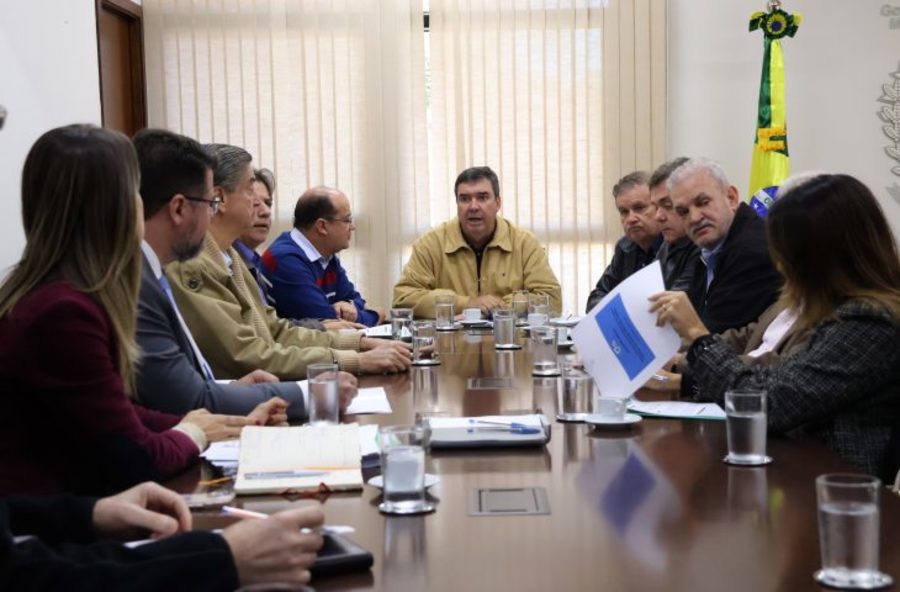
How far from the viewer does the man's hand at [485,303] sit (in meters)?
4.96

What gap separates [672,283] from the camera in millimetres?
4328

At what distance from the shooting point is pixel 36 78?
507 cm

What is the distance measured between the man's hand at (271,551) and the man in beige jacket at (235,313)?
1626mm

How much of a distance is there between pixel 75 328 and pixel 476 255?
385cm

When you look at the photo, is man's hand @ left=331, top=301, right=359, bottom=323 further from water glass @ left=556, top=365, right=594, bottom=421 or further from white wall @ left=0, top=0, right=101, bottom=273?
water glass @ left=556, top=365, right=594, bottom=421

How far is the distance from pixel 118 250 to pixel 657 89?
5.10m

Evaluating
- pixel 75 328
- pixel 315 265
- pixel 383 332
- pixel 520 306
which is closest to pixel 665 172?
pixel 520 306

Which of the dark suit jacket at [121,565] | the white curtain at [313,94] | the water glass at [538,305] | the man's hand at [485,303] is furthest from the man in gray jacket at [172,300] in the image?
the white curtain at [313,94]

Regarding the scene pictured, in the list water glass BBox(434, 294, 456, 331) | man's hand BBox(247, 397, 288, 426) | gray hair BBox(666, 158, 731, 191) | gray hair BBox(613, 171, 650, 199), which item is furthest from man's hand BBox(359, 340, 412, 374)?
gray hair BBox(613, 171, 650, 199)

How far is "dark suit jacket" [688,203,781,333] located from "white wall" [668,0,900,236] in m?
2.98

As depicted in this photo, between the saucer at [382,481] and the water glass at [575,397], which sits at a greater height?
the water glass at [575,397]

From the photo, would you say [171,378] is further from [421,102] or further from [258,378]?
[421,102]

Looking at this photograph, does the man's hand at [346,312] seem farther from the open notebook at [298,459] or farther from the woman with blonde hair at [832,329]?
the open notebook at [298,459]

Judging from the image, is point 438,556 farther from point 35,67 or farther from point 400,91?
point 400,91
